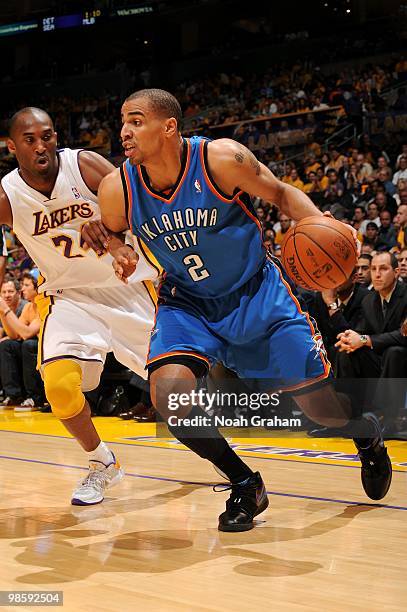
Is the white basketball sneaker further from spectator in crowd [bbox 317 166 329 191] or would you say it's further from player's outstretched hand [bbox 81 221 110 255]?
spectator in crowd [bbox 317 166 329 191]

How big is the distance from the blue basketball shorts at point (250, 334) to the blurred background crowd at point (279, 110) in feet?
4.97

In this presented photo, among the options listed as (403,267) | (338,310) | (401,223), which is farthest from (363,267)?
(401,223)

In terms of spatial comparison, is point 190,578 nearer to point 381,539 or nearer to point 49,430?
point 381,539

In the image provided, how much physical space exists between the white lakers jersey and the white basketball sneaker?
954mm

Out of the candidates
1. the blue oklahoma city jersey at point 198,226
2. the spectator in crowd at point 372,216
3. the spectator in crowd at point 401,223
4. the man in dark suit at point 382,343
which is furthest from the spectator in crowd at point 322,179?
the blue oklahoma city jersey at point 198,226

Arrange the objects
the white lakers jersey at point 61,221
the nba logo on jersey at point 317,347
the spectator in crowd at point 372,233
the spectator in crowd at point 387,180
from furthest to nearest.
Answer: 1. the spectator in crowd at point 387,180
2. the spectator in crowd at point 372,233
3. the white lakers jersey at point 61,221
4. the nba logo on jersey at point 317,347

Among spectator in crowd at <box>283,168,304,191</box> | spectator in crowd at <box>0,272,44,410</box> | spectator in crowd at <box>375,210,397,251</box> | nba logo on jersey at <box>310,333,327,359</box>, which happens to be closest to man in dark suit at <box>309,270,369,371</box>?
spectator in crowd at <box>375,210,397,251</box>

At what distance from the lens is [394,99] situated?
15.1 meters

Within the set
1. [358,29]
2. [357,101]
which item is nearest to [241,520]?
[357,101]

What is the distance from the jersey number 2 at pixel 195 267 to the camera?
324 centimetres

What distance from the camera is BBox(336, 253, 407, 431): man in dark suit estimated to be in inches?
235

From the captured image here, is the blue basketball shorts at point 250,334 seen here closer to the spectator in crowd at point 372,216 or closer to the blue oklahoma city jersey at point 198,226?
the blue oklahoma city jersey at point 198,226

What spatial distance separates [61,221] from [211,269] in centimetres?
107

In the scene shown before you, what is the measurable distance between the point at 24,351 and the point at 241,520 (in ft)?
19.9
